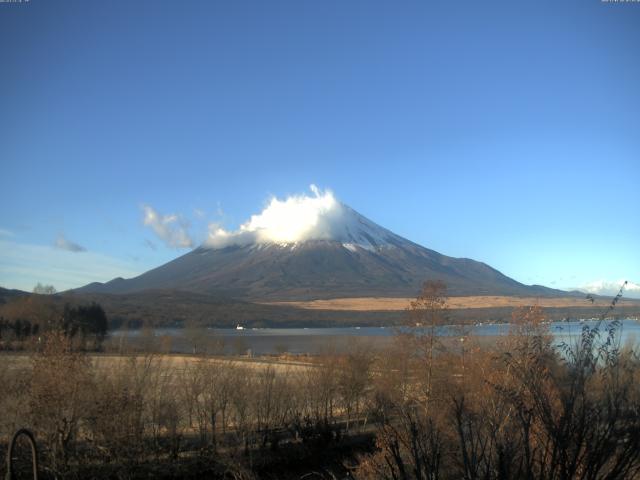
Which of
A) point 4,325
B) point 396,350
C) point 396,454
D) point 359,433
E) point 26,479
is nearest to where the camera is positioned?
point 396,454

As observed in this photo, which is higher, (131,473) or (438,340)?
(438,340)

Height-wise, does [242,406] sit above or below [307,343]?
above

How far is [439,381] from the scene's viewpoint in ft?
95.2

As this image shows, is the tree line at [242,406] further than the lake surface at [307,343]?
Yes

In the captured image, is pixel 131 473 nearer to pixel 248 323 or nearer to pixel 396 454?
pixel 396 454

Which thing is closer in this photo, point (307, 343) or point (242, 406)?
point (242, 406)

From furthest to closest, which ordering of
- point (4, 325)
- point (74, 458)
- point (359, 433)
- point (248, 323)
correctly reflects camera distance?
point (248, 323) < point (4, 325) < point (359, 433) < point (74, 458)

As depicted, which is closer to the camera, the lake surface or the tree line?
the lake surface

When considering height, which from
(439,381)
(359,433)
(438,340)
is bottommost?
(359,433)

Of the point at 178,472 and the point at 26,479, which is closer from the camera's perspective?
the point at 26,479

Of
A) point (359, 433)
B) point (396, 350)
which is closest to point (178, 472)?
point (359, 433)

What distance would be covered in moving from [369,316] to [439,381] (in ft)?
450

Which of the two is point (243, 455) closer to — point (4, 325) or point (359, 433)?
point (359, 433)

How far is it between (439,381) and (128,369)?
48.4 feet
